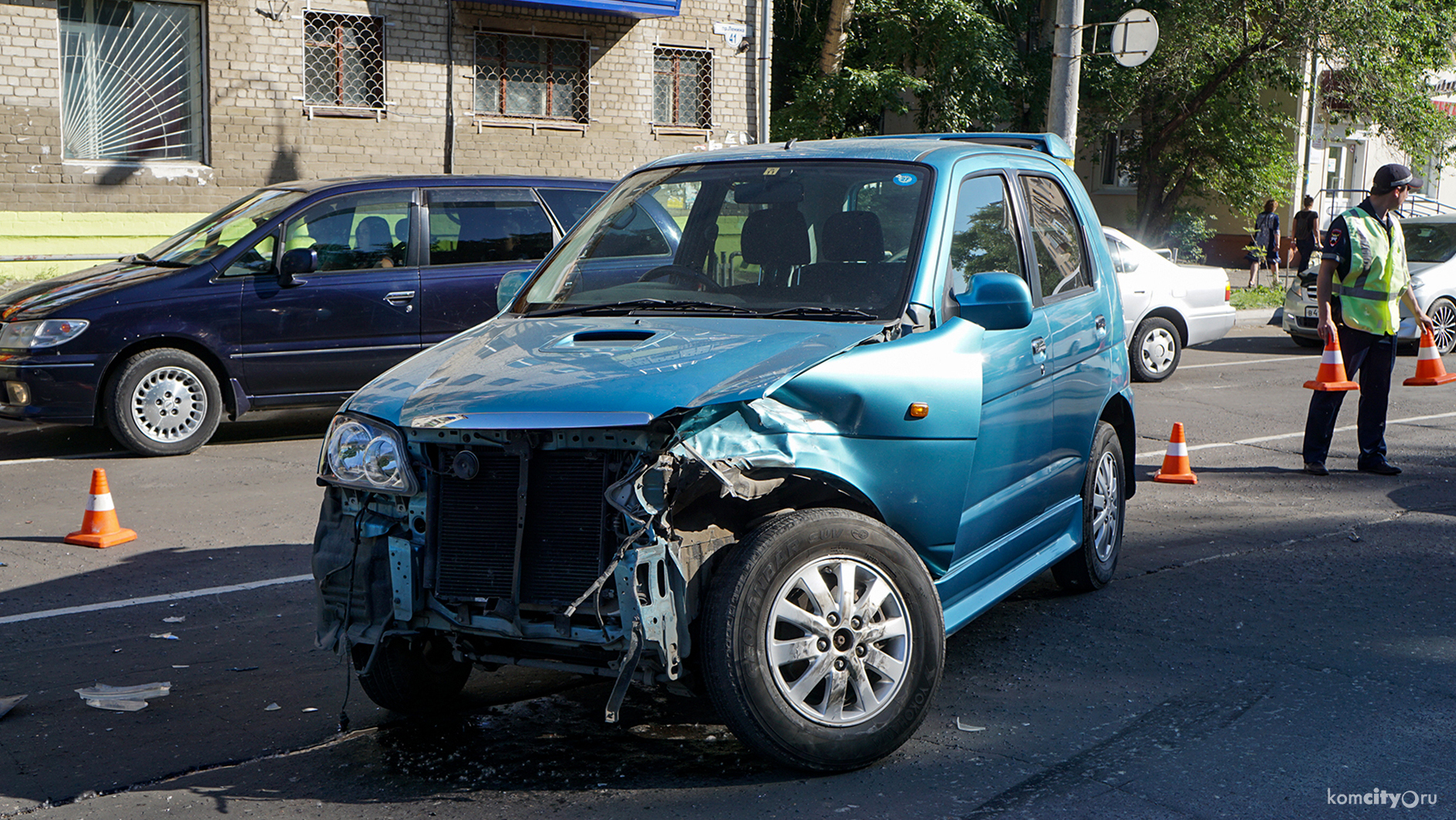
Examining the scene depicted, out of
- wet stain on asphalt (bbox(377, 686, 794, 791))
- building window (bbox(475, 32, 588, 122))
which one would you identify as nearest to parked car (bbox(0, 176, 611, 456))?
wet stain on asphalt (bbox(377, 686, 794, 791))

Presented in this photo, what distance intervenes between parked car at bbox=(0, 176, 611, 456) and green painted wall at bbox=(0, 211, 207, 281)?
258 inches

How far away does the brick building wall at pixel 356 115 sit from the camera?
15500mm

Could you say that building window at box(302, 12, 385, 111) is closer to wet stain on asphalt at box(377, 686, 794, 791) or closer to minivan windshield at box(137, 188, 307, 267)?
minivan windshield at box(137, 188, 307, 267)

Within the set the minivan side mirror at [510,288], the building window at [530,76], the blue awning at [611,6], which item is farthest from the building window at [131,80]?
the minivan side mirror at [510,288]

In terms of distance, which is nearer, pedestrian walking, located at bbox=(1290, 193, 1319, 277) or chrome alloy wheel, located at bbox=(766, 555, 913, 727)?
chrome alloy wheel, located at bbox=(766, 555, 913, 727)

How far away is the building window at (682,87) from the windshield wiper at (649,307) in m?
16.2

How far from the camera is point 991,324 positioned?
4.32 m

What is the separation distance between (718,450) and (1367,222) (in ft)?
21.4

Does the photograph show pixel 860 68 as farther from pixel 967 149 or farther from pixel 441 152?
Result: pixel 967 149

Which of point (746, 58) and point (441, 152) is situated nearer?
point (441, 152)

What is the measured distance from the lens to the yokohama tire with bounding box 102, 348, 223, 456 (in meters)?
8.94

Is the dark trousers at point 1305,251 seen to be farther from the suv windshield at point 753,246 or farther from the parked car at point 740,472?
the parked car at point 740,472

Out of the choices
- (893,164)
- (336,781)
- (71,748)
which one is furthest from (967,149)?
(71,748)
